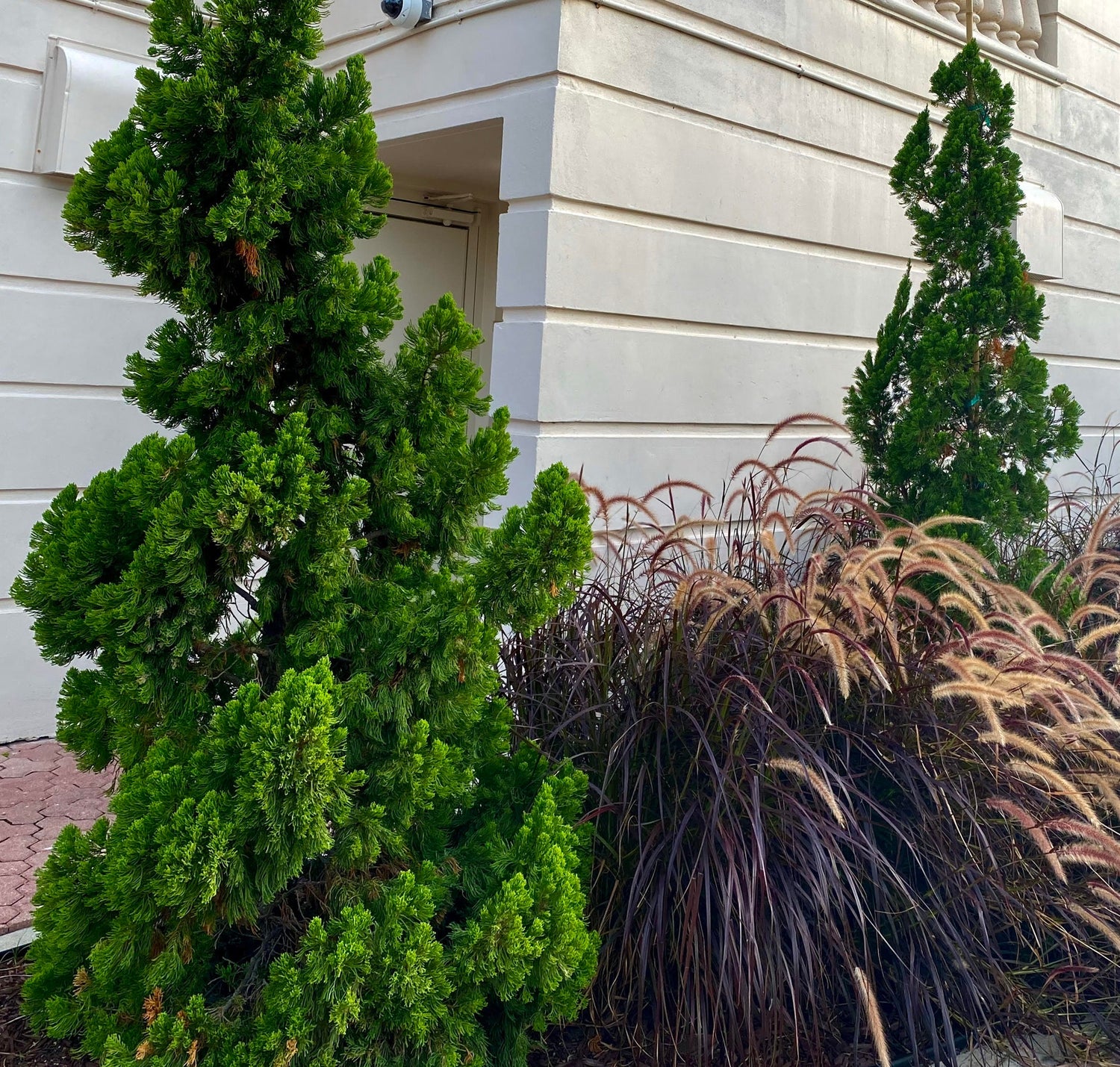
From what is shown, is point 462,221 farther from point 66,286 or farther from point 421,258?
point 66,286

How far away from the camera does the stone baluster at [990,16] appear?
7.09 meters

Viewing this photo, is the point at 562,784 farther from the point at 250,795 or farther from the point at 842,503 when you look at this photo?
the point at 842,503

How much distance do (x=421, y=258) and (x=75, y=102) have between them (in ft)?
7.55

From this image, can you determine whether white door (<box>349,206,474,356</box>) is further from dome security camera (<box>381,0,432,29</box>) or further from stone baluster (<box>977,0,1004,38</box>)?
stone baluster (<box>977,0,1004,38</box>)

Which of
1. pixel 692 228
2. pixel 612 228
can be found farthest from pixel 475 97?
pixel 692 228

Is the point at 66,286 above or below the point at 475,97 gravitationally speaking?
below

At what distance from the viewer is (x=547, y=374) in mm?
4777

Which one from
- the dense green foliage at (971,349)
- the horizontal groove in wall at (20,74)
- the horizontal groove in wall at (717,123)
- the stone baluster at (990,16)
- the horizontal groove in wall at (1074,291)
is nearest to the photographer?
the dense green foliage at (971,349)

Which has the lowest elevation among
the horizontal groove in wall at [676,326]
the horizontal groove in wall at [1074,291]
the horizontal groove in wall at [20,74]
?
the horizontal groove in wall at [676,326]

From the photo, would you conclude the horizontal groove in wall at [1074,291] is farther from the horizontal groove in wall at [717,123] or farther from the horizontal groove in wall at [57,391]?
the horizontal groove in wall at [57,391]

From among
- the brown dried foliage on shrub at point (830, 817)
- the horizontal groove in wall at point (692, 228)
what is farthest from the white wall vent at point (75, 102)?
the brown dried foliage on shrub at point (830, 817)

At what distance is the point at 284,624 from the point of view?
8.31 ft

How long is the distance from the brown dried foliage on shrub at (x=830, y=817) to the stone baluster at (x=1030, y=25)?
5.78 meters

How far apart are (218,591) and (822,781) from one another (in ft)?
5.30
